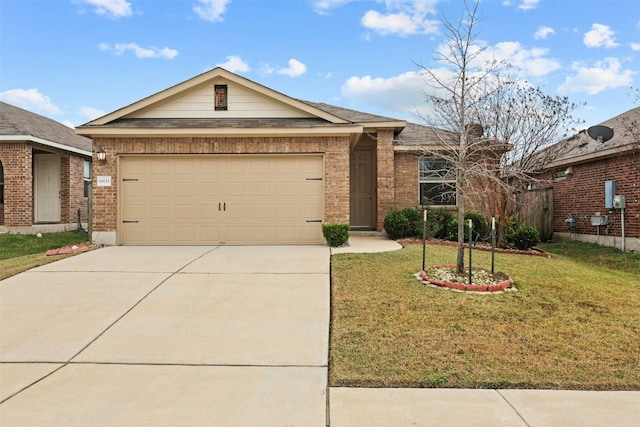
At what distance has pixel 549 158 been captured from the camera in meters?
11.8

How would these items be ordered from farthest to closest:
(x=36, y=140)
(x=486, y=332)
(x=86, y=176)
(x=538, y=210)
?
(x=86, y=176), (x=538, y=210), (x=36, y=140), (x=486, y=332)

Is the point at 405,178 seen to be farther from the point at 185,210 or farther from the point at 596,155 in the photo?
the point at 185,210

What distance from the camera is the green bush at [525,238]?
1072cm

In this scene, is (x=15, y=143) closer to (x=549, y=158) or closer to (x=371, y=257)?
(x=371, y=257)

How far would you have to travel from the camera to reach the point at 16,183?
13.9m

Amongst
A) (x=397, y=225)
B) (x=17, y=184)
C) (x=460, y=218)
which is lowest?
(x=397, y=225)

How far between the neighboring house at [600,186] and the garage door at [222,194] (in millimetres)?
7916

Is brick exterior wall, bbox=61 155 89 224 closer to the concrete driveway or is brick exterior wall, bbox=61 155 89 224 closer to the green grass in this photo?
the green grass

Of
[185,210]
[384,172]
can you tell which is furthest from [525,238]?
[185,210]

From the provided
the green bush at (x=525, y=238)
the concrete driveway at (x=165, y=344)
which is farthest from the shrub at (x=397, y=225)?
the concrete driveway at (x=165, y=344)

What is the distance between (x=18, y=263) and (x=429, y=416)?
9.04 metres

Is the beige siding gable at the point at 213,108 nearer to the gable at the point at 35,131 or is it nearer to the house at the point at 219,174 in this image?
the house at the point at 219,174

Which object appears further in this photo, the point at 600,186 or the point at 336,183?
the point at 600,186

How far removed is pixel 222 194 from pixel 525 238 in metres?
7.89
